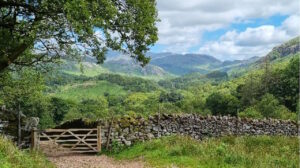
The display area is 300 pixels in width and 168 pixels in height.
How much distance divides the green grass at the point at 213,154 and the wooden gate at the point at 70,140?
189 cm

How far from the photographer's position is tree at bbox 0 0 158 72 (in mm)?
13484

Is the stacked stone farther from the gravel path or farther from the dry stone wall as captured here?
the gravel path

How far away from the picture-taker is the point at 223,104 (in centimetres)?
10969

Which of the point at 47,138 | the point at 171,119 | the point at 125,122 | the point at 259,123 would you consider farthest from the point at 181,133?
the point at 47,138

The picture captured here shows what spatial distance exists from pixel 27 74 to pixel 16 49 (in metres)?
10.9

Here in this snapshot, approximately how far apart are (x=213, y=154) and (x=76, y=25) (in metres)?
8.74

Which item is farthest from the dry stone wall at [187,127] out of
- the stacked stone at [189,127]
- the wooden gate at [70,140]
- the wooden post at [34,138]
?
the wooden post at [34,138]

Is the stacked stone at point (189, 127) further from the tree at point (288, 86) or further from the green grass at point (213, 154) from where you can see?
the tree at point (288, 86)

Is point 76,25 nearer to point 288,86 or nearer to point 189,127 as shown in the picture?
point 189,127

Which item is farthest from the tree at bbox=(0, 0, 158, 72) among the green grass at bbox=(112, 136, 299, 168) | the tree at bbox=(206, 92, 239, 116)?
the tree at bbox=(206, 92, 239, 116)

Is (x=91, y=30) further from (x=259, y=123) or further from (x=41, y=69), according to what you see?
(x=259, y=123)

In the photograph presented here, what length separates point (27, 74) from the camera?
26.6 meters

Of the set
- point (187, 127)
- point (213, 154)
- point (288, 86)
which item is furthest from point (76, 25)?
point (288, 86)

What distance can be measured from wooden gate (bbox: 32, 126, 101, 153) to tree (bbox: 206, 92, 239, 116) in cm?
8122
